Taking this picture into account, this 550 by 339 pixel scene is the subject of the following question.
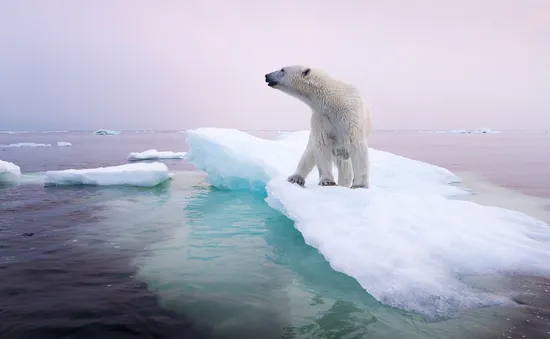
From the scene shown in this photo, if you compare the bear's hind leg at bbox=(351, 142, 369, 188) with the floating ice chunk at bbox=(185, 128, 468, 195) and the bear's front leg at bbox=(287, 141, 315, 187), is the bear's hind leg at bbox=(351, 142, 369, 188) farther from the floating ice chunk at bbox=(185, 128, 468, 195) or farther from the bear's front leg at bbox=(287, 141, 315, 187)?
the floating ice chunk at bbox=(185, 128, 468, 195)

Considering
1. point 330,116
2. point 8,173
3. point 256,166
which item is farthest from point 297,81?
point 8,173

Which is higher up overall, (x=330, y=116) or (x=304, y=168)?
(x=330, y=116)

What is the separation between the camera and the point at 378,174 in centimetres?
1128

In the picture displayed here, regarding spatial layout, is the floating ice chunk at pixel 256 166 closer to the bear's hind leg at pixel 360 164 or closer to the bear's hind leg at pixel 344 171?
the bear's hind leg at pixel 344 171

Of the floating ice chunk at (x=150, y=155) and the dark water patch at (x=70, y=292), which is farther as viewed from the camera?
the floating ice chunk at (x=150, y=155)

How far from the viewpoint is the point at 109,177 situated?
438 inches

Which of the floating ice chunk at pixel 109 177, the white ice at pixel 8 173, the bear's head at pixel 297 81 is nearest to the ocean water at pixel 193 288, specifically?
the bear's head at pixel 297 81

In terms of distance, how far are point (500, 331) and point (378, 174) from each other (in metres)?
9.00

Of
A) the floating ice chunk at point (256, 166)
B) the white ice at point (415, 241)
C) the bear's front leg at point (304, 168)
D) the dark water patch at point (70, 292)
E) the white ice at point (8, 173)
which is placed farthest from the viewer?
the white ice at point (8, 173)

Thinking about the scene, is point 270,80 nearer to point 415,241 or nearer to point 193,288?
point 415,241

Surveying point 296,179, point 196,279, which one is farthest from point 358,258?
point 296,179

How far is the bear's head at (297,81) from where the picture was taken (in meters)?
4.97

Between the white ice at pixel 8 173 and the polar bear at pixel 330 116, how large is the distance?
10004 mm

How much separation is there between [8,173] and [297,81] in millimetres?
10596
